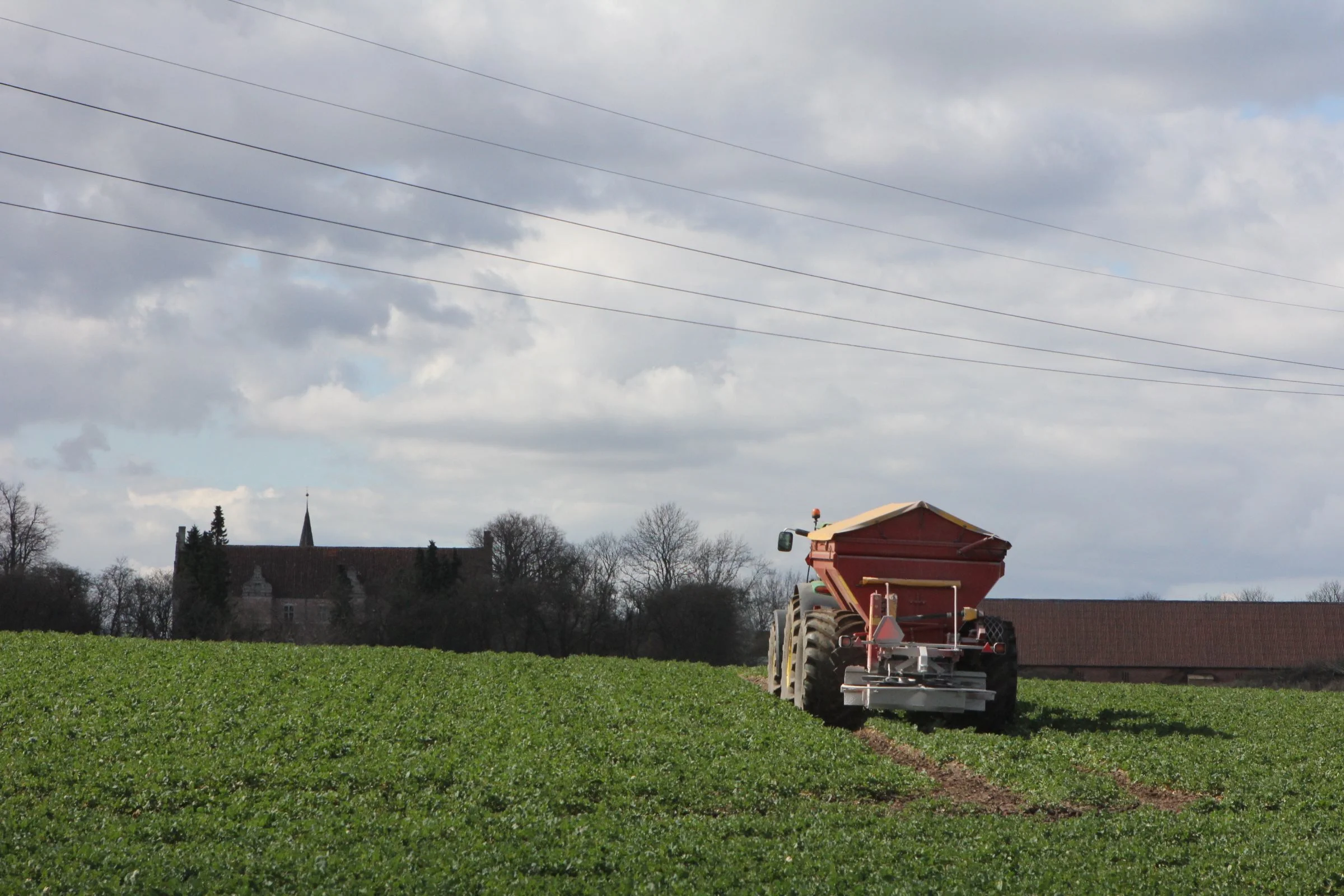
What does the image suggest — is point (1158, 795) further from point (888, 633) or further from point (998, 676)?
point (888, 633)

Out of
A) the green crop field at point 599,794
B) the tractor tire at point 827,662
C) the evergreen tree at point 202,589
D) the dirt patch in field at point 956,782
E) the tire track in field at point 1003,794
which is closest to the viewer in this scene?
the green crop field at point 599,794

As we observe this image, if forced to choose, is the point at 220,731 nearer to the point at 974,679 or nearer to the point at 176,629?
the point at 974,679

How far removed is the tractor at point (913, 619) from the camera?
18.2m

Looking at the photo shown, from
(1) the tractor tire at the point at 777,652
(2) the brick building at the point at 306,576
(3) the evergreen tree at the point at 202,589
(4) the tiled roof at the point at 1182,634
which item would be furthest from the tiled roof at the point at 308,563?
(1) the tractor tire at the point at 777,652

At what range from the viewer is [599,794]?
14.1 meters

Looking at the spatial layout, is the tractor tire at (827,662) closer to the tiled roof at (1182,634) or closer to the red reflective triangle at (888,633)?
the red reflective triangle at (888,633)

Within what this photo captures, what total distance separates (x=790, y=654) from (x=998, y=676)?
396 centimetres

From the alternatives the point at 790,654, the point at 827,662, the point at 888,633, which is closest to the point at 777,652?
the point at 790,654

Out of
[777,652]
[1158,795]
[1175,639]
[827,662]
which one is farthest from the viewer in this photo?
[1175,639]

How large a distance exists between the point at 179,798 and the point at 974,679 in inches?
437

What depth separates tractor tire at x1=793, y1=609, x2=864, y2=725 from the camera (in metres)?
18.5

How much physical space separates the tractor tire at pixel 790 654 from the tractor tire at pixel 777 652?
0.06 ft

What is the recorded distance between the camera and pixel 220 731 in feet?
55.7

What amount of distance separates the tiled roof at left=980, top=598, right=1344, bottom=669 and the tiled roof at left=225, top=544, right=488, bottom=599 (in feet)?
160
